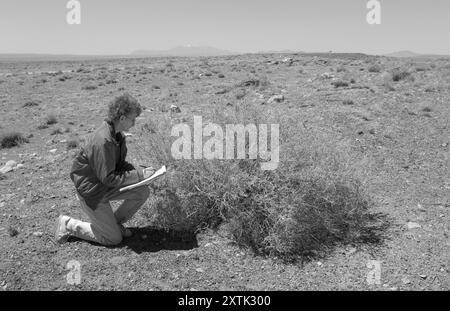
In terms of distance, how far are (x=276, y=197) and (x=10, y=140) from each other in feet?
20.1

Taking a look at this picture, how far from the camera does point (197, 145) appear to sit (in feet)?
12.8

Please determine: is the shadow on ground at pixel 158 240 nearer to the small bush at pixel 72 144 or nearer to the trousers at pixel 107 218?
the trousers at pixel 107 218

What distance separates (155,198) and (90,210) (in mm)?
634

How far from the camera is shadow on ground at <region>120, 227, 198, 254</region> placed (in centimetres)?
375

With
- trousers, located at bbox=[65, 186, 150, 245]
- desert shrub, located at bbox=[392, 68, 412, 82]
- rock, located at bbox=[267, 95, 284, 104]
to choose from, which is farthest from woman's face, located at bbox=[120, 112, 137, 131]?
desert shrub, located at bbox=[392, 68, 412, 82]

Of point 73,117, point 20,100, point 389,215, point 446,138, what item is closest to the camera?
point 389,215

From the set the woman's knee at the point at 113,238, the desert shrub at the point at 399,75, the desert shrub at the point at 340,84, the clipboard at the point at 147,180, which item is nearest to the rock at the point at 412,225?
the clipboard at the point at 147,180

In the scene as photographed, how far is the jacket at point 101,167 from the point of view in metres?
3.32

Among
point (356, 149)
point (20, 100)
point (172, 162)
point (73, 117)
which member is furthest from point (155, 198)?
point (20, 100)

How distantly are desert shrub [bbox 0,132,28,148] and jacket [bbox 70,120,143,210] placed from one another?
5032mm

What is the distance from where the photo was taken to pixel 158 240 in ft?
12.7

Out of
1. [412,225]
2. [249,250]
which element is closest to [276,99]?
[412,225]

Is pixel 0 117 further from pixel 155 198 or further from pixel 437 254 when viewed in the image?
pixel 437 254

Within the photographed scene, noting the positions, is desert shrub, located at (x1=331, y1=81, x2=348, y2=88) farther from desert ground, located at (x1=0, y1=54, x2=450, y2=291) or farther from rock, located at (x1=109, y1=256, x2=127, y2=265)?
rock, located at (x1=109, y1=256, x2=127, y2=265)
